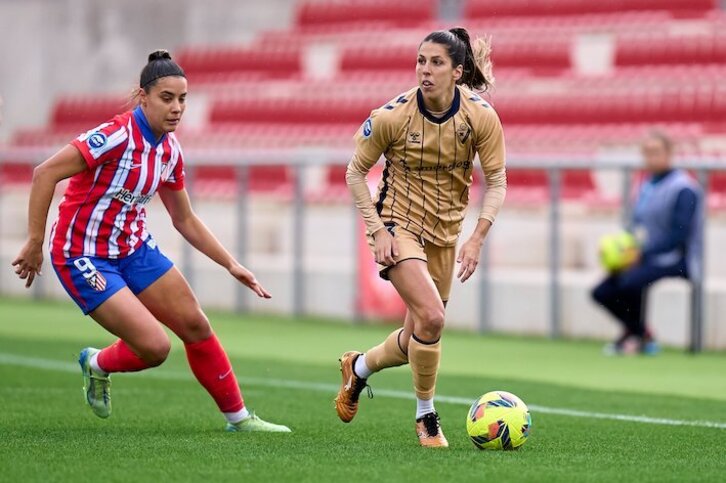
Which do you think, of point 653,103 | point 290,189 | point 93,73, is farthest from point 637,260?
point 93,73

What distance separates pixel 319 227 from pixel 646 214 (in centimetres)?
469

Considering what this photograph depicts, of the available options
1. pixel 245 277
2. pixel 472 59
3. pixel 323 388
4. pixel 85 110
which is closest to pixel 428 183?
pixel 472 59

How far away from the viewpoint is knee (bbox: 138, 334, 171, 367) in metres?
7.34

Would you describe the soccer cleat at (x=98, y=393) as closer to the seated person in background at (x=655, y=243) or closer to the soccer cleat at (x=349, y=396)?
the soccer cleat at (x=349, y=396)

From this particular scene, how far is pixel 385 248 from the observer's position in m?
7.12

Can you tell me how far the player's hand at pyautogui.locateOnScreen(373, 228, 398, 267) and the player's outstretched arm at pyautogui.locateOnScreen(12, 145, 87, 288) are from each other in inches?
57.9

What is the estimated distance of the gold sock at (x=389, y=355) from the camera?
7578 millimetres

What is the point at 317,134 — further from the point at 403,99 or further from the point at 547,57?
the point at 403,99

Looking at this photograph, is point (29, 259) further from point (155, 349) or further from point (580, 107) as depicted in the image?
point (580, 107)

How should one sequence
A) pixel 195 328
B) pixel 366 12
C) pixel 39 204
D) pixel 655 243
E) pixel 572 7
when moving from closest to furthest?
pixel 39 204 → pixel 195 328 → pixel 655 243 → pixel 572 7 → pixel 366 12

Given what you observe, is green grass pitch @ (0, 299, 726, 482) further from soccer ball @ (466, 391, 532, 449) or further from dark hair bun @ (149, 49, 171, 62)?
dark hair bun @ (149, 49, 171, 62)

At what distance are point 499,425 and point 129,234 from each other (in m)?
2.03

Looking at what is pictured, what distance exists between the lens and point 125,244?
7.43 meters

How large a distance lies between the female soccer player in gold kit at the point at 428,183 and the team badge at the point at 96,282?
4.20ft
